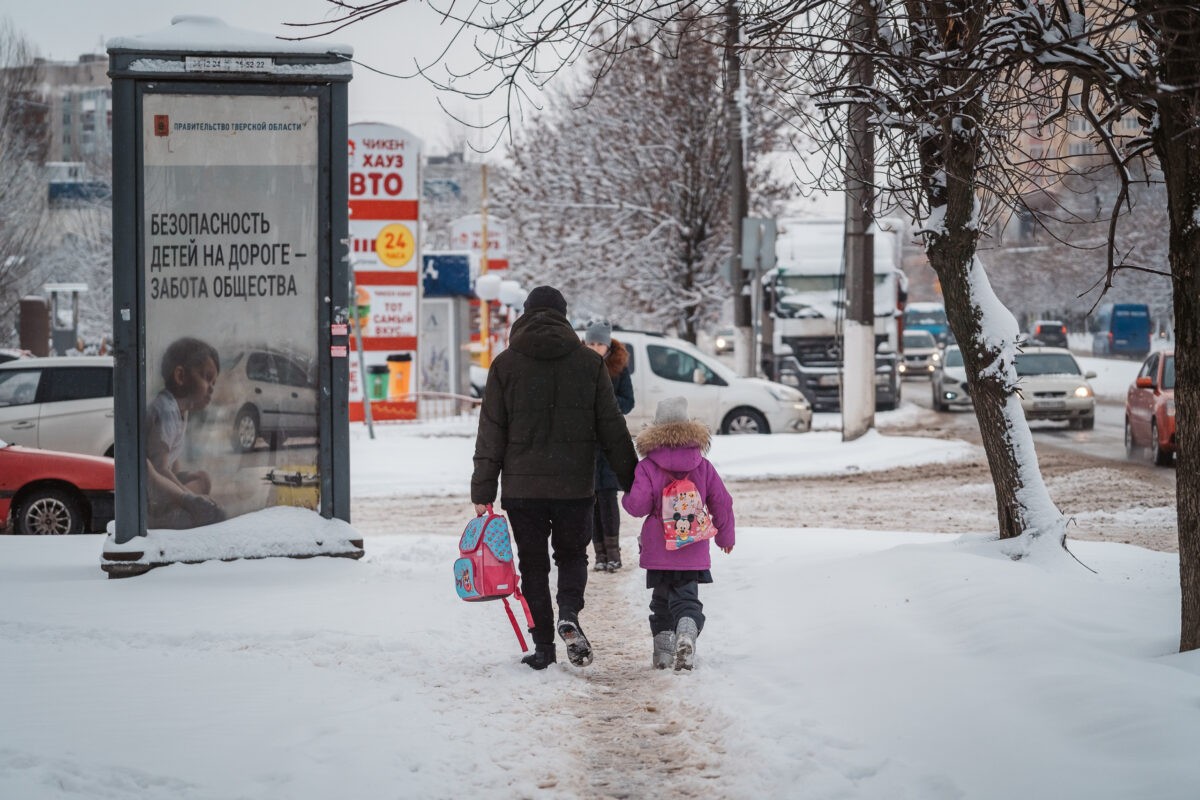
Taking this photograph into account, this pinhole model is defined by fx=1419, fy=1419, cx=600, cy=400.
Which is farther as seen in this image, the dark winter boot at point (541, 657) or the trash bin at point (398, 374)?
the trash bin at point (398, 374)

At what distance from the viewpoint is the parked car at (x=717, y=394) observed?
844 inches

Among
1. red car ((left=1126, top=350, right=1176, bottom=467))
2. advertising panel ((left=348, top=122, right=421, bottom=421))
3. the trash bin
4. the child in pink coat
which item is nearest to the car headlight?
red car ((left=1126, top=350, right=1176, bottom=467))

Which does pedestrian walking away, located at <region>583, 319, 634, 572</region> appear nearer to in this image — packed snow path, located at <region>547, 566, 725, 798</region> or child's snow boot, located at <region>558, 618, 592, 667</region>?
packed snow path, located at <region>547, 566, 725, 798</region>

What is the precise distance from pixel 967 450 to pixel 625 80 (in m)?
19.0

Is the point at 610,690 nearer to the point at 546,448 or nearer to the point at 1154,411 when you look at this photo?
the point at 546,448

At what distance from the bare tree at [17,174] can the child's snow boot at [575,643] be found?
28.9m

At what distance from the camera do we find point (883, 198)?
9.30 m

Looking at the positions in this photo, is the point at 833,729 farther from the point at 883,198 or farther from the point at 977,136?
the point at 883,198

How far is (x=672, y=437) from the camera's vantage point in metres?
6.92

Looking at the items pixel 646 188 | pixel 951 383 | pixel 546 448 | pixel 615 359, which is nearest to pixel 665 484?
pixel 546 448

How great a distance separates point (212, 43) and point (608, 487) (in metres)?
3.93

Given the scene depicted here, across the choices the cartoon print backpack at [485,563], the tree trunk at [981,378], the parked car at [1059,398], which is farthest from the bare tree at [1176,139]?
the parked car at [1059,398]

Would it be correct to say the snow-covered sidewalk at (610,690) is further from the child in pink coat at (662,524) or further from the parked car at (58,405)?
the parked car at (58,405)

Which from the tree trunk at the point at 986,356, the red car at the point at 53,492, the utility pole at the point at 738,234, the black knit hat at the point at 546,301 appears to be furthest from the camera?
the utility pole at the point at 738,234
